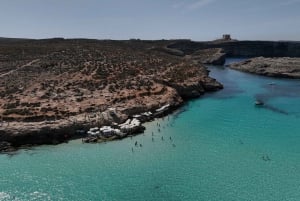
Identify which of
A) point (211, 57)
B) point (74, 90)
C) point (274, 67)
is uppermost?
point (211, 57)

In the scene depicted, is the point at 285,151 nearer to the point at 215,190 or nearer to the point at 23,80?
the point at 215,190

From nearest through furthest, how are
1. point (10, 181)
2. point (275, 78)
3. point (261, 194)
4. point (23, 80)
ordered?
point (261, 194) → point (10, 181) → point (23, 80) → point (275, 78)

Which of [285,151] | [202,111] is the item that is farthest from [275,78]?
[285,151]

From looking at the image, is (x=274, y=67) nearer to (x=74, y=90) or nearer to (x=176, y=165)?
(x=74, y=90)

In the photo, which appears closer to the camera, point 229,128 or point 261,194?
point 261,194

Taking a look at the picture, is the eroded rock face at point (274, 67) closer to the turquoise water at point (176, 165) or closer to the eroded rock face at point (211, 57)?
the eroded rock face at point (211, 57)

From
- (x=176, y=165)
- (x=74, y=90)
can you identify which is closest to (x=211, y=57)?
(x=74, y=90)
